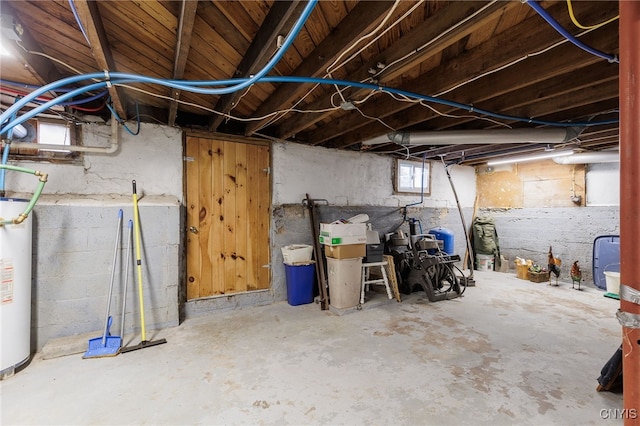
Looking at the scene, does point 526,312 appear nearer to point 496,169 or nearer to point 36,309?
point 496,169

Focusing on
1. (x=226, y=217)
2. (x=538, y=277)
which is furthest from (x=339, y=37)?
(x=538, y=277)

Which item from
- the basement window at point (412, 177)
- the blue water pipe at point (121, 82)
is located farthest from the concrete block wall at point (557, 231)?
the blue water pipe at point (121, 82)

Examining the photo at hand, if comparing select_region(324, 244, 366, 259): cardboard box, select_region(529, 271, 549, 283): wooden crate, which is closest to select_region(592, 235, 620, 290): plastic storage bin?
select_region(529, 271, 549, 283): wooden crate

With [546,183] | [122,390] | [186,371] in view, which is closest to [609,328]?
[546,183]

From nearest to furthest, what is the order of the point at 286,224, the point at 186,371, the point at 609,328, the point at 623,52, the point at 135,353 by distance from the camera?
the point at 623,52 < the point at 186,371 < the point at 135,353 < the point at 609,328 < the point at 286,224

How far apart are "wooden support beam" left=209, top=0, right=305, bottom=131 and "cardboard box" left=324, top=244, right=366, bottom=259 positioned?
6.75ft

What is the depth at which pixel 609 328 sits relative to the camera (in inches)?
111

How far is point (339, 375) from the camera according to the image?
1.99 meters

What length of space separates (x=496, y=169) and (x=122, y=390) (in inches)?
263

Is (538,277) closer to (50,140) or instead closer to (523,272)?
(523,272)

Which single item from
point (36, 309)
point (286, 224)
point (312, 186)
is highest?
point (312, 186)

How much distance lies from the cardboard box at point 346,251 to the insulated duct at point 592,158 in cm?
376

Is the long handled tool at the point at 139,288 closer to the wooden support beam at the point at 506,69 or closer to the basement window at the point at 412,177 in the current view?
the wooden support beam at the point at 506,69

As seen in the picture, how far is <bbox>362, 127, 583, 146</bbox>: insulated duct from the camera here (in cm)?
310
